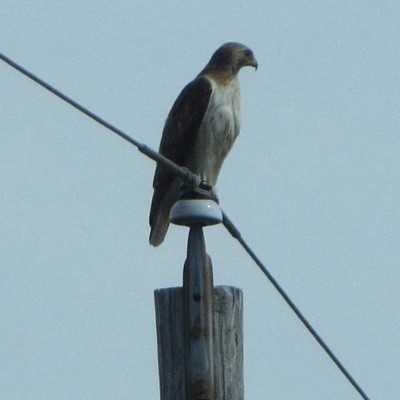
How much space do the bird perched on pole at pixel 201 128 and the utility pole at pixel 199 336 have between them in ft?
12.6

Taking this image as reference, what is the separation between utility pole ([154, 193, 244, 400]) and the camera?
4.64m

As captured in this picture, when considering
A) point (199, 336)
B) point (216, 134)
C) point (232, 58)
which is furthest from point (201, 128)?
point (199, 336)

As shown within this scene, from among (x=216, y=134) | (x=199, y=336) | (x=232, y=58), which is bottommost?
(x=199, y=336)

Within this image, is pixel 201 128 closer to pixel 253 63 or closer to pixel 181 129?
pixel 181 129

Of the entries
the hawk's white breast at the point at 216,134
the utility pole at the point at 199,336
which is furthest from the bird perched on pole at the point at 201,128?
the utility pole at the point at 199,336

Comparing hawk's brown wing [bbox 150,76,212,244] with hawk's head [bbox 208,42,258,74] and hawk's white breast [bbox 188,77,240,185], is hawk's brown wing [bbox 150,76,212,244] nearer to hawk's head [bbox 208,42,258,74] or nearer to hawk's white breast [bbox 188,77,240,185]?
hawk's white breast [bbox 188,77,240,185]

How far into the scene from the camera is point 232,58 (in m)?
9.87

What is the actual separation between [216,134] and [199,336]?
4.33m

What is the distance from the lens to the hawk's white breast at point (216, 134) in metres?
8.86

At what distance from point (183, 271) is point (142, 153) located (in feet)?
2.09

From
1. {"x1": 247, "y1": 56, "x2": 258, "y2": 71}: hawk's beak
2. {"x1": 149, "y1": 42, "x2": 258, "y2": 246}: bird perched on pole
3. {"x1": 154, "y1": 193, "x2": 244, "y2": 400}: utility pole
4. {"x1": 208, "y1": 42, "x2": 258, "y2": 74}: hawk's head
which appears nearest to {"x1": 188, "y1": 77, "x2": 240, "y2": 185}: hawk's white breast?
{"x1": 149, "y1": 42, "x2": 258, "y2": 246}: bird perched on pole

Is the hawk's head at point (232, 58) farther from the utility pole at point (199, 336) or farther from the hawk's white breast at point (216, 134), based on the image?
the utility pole at point (199, 336)

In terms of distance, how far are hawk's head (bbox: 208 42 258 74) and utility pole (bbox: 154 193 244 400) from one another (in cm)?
506

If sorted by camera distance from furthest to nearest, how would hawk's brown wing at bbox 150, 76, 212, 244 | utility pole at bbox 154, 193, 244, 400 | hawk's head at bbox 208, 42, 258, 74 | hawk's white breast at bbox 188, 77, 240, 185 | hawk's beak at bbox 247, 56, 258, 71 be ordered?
hawk's beak at bbox 247, 56, 258, 71 → hawk's head at bbox 208, 42, 258, 74 → hawk's brown wing at bbox 150, 76, 212, 244 → hawk's white breast at bbox 188, 77, 240, 185 → utility pole at bbox 154, 193, 244, 400
